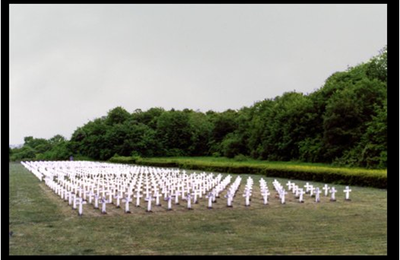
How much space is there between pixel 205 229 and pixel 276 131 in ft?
125

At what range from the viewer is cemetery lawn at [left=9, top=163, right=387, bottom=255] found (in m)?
8.33

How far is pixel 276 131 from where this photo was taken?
156 ft

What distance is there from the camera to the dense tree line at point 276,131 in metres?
35.6

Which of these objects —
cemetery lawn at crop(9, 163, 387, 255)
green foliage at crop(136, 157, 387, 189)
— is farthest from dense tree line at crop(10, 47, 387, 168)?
cemetery lawn at crop(9, 163, 387, 255)

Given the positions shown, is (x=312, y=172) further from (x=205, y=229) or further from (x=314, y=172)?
(x=205, y=229)

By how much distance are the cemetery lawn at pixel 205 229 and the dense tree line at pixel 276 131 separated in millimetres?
18234

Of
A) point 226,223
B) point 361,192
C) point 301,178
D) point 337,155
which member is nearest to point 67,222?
point 226,223

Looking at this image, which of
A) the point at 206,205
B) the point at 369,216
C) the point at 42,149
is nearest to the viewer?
the point at 369,216

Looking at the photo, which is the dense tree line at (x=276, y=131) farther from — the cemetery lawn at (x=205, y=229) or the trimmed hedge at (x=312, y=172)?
the cemetery lawn at (x=205, y=229)

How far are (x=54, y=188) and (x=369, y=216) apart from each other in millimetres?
13896

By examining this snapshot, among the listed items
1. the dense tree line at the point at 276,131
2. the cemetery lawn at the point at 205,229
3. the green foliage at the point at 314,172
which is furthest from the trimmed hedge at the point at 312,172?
the dense tree line at the point at 276,131

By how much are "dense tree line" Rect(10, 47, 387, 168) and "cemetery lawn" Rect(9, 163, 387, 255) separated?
18234mm

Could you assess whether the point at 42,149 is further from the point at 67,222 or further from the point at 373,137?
the point at 67,222

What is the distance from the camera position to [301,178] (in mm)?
26516
